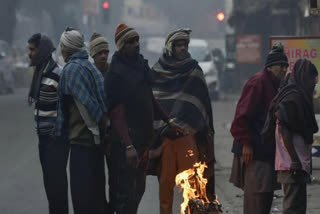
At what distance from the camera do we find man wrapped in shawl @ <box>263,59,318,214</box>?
6.79m

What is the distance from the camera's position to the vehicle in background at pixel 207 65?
28203 millimetres

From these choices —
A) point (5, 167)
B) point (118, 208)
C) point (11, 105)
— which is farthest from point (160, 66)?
point (11, 105)

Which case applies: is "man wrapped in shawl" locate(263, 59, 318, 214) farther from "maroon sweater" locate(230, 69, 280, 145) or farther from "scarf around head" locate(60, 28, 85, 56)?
"scarf around head" locate(60, 28, 85, 56)

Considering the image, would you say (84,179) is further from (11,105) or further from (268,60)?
(11,105)

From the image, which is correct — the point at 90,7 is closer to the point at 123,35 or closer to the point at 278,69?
the point at 278,69

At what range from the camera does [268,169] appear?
721 centimetres

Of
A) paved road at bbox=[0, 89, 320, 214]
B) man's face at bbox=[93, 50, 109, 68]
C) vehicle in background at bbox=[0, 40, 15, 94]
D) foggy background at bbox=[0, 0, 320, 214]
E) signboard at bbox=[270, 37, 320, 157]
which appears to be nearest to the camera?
man's face at bbox=[93, 50, 109, 68]

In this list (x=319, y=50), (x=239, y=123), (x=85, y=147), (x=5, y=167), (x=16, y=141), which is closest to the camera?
(x=85, y=147)

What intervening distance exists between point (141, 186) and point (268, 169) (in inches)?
41.0

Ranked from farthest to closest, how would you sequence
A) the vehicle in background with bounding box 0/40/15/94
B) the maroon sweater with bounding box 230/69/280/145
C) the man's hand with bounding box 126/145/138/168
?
the vehicle in background with bounding box 0/40/15/94, the maroon sweater with bounding box 230/69/280/145, the man's hand with bounding box 126/145/138/168

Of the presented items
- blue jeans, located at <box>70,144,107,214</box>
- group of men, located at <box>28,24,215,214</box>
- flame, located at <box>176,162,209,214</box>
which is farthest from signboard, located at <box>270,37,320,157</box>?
blue jeans, located at <box>70,144,107,214</box>

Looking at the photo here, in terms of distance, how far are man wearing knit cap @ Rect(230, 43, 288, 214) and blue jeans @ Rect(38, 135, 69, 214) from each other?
4.65 feet

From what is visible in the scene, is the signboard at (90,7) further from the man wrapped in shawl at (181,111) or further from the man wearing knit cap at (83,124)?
the man wearing knit cap at (83,124)

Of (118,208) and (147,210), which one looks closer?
(118,208)
